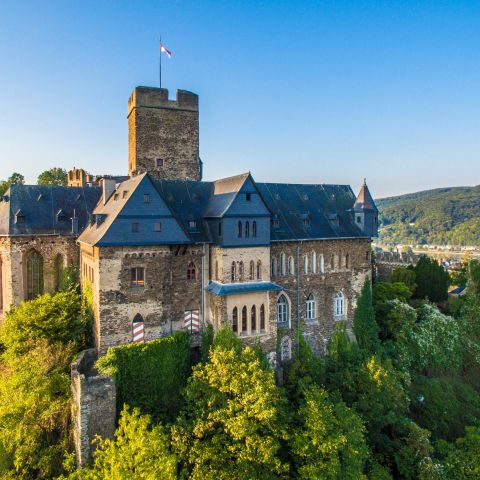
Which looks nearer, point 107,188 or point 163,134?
point 107,188

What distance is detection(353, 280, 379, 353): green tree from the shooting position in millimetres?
33156

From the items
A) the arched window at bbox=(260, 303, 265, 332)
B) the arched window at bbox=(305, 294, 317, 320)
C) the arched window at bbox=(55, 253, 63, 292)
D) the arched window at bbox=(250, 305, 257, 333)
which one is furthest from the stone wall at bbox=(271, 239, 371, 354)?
the arched window at bbox=(55, 253, 63, 292)

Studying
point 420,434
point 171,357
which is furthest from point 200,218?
point 420,434

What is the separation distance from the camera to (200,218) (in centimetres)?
2820

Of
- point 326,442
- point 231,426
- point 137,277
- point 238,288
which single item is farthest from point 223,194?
point 326,442

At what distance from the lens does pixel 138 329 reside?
24.6 meters

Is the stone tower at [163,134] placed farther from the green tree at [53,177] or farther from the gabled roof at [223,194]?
the green tree at [53,177]

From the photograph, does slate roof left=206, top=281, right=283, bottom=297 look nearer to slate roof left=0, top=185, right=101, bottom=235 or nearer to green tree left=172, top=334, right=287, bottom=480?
green tree left=172, top=334, right=287, bottom=480

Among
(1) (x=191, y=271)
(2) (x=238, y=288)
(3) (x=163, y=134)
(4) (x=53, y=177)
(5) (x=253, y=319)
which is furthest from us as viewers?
(4) (x=53, y=177)

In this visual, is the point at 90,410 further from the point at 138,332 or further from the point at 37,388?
the point at 138,332

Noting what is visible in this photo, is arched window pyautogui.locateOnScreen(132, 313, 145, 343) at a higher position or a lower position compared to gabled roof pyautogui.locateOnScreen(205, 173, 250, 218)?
lower

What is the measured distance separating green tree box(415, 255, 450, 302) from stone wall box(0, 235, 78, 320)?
37.7m

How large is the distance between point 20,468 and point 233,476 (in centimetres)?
1160

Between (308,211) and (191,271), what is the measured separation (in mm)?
12110
